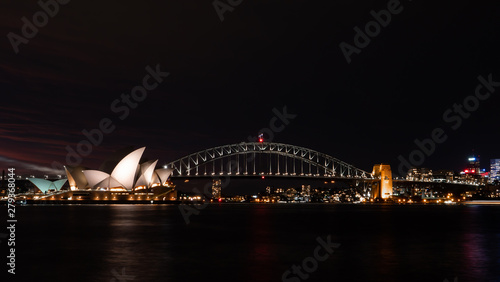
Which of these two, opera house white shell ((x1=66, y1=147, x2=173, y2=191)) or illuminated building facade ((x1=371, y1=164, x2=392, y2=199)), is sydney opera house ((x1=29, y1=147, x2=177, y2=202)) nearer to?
opera house white shell ((x1=66, y1=147, x2=173, y2=191))

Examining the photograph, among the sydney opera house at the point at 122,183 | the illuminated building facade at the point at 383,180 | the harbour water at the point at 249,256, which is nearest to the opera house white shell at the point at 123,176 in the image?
the sydney opera house at the point at 122,183

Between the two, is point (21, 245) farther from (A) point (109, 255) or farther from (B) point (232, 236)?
(B) point (232, 236)

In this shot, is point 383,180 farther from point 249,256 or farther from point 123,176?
point 249,256

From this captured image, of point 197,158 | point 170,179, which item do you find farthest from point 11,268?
point 197,158

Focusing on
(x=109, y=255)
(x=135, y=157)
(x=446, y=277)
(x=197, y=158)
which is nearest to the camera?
(x=446, y=277)

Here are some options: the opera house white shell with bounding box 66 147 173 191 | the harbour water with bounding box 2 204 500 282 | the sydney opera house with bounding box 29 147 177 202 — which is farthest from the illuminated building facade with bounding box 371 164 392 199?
the harbour water with bounding box 2 204 500 282

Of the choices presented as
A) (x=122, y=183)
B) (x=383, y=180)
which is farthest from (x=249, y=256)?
(x=383, y=180)
